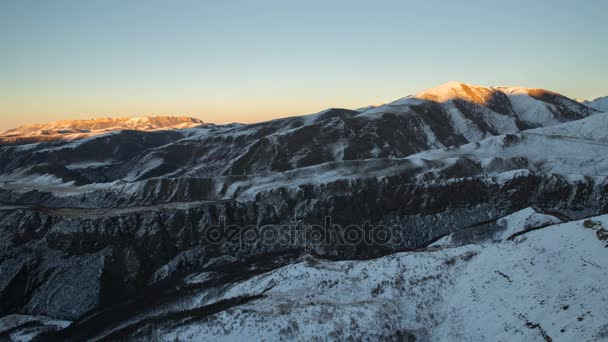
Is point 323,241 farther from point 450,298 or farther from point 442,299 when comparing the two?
point 450,298

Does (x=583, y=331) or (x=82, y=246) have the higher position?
(x=583, y=331)

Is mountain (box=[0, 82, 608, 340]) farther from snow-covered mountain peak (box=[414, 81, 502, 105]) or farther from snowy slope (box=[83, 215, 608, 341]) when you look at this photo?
snow-covered mountain peak (box=[414, 81, 502, 105])

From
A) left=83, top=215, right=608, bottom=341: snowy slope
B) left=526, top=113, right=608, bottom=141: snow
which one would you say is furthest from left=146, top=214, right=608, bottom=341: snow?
left=526, top=113, right=608, bottom=141: snow

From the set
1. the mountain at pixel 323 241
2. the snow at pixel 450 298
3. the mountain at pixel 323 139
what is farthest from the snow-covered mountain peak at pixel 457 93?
the snow at pixel 450 298

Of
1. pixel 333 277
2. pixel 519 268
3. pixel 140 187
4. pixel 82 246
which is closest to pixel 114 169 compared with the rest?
pixel 140 187

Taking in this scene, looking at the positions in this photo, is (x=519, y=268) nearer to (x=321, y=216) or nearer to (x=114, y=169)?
(x=321, y=216)

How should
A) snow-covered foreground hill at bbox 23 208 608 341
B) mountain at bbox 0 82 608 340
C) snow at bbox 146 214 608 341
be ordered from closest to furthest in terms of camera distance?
1. snow at bbox 146 214 608 341
2. snow-covered foreground hill at bbox 23 208 608 341
3. mountain at bbox 0 82 608 340
